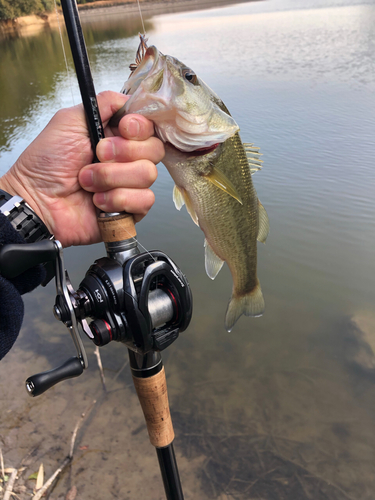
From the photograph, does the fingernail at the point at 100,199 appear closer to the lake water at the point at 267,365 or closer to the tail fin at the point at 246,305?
the tail fin at the point at 246,305

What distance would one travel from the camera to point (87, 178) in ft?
4.67

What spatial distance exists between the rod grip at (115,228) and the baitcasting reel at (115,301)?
9cm

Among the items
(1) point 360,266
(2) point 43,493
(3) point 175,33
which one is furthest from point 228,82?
(3) point 175,33

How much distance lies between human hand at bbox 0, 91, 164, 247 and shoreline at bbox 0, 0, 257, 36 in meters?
22.1

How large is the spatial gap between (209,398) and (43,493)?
1.30 metres

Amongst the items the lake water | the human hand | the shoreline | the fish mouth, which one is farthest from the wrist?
the shoreline

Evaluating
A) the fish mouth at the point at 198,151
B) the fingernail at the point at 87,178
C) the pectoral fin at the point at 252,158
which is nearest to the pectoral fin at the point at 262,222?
the pectoral fin at the point at 252,158

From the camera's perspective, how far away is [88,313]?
3.81 ft

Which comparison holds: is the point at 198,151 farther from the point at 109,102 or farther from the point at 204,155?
the point at 109,102

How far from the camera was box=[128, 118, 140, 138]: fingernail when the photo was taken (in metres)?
1.25

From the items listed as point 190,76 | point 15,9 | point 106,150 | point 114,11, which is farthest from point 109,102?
point 114,11

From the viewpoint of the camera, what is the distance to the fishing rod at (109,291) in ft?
3.56

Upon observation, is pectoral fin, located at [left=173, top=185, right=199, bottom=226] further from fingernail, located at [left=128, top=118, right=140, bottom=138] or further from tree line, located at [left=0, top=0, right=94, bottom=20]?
tree line, located at [left=0, top=0, right=94, bottom=20]

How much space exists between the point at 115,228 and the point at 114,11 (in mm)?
23709
